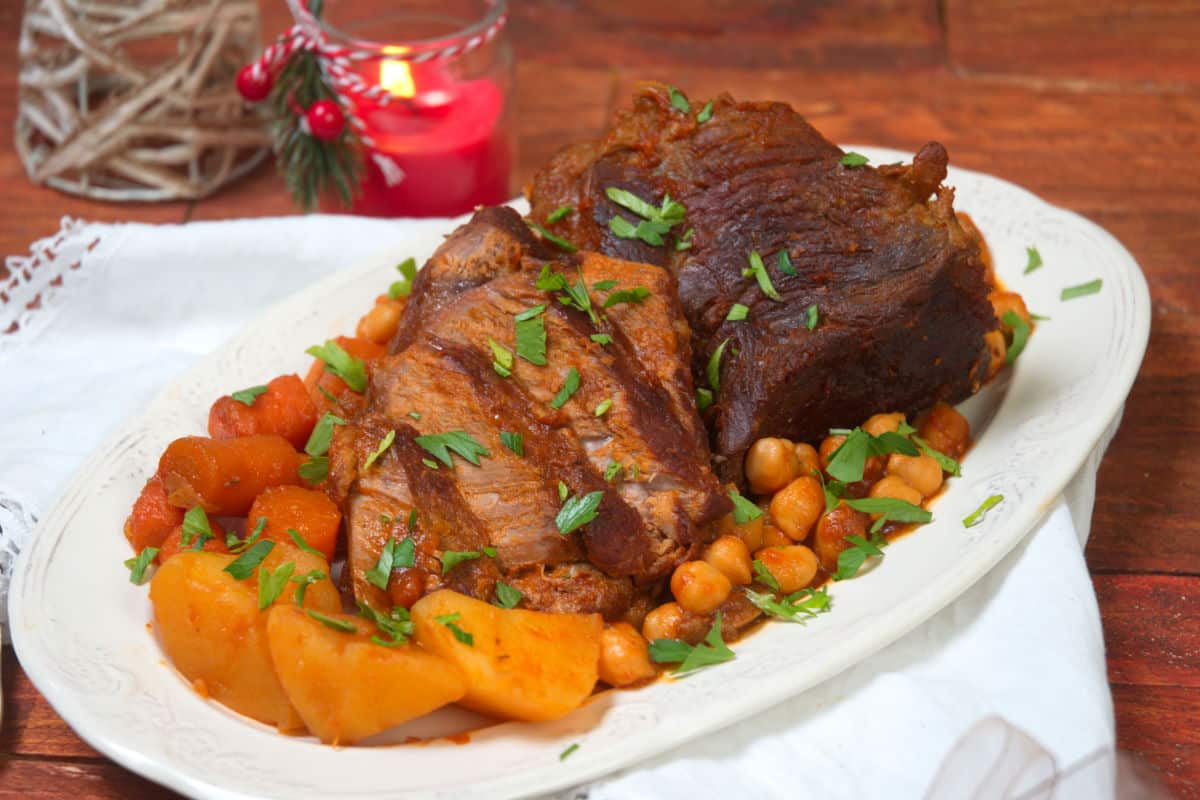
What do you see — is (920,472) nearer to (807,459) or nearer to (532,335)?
(807,459)

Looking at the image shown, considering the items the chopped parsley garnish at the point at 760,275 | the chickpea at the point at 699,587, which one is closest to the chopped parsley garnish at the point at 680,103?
the chopped parsley garnish at the point at 760,275

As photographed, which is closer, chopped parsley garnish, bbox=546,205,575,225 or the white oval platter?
the white oval platter

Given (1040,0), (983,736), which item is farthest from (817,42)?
(983,736)

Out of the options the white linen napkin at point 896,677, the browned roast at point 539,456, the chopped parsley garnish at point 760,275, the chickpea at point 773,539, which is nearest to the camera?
the white linen napkin at point 896,677

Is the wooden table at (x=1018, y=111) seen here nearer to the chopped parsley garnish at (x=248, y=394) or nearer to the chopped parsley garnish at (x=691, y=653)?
the chopped parsley garnish at (x=691, y=653)

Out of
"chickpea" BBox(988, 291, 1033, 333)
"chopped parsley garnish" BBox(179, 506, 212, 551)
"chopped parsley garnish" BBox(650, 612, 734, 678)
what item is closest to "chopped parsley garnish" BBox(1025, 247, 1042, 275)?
"chickpea" BBox(988, 291, 1033, 333)

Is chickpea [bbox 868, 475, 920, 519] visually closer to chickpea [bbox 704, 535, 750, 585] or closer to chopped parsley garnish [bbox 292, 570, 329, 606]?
chickpea [bbox 704, 535, 750, 585]

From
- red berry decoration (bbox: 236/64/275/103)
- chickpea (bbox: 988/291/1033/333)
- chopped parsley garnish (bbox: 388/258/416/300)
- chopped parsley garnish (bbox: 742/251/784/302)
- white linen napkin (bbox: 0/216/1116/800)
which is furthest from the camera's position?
red berry decoration (bbox: 236/64/275/103)

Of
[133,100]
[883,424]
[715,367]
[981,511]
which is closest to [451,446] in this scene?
[715,367]
